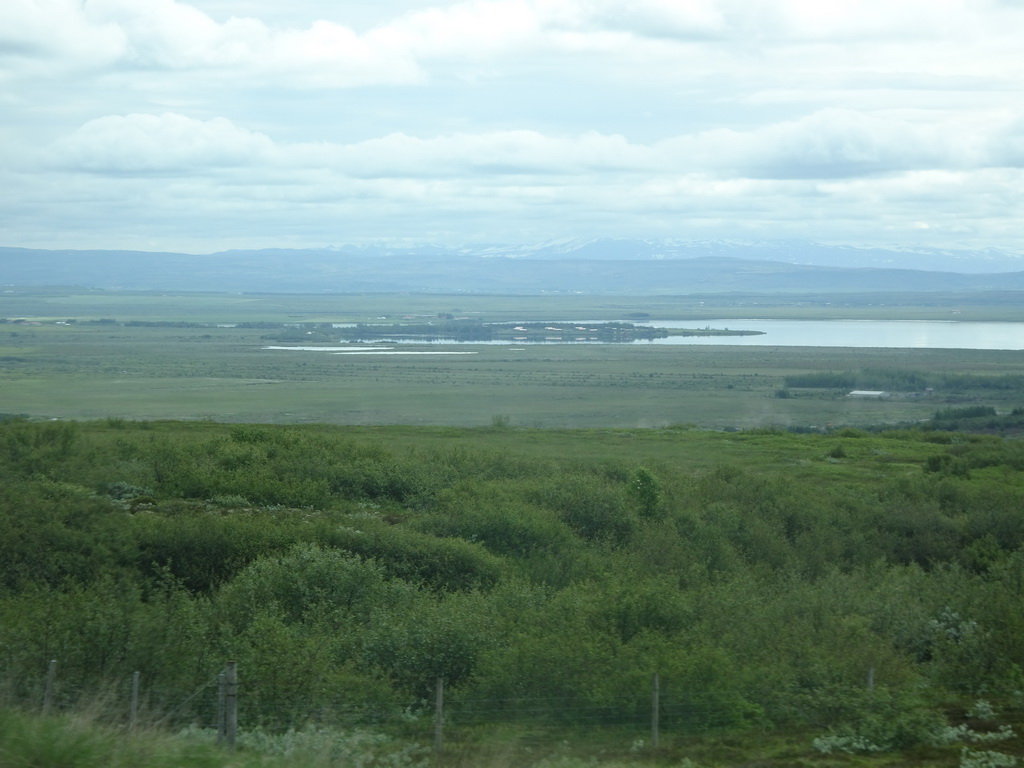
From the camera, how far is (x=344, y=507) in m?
30.5

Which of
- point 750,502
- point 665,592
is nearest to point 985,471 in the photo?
point 750,502

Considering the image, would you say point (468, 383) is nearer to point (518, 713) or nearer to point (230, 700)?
point (518, 713)

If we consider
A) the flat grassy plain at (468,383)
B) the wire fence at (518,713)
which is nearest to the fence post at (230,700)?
the wire fence at (518,713)

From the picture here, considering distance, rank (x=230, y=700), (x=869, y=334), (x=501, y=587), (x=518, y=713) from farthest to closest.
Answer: (x=869, y=334) → (x=501, y=587) → (x=518, y=713) → (x=230, y=700)

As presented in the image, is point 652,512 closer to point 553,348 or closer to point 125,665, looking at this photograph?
point 125,665

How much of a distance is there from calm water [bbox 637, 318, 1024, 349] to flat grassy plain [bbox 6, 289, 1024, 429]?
47.8ft

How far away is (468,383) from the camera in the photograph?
276 ft

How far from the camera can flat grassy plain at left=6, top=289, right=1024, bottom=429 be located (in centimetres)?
6662

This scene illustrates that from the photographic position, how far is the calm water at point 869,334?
13625cm

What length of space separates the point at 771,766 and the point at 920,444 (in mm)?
44362

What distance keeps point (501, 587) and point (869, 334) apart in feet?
482

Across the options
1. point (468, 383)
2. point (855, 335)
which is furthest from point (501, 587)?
point (855, 335)

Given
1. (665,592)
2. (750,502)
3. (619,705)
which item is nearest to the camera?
(619,705)

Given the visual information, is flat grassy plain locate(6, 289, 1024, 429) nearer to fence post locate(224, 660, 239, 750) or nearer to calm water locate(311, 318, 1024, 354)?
calm water locate(311, 318, 1024, 354)
